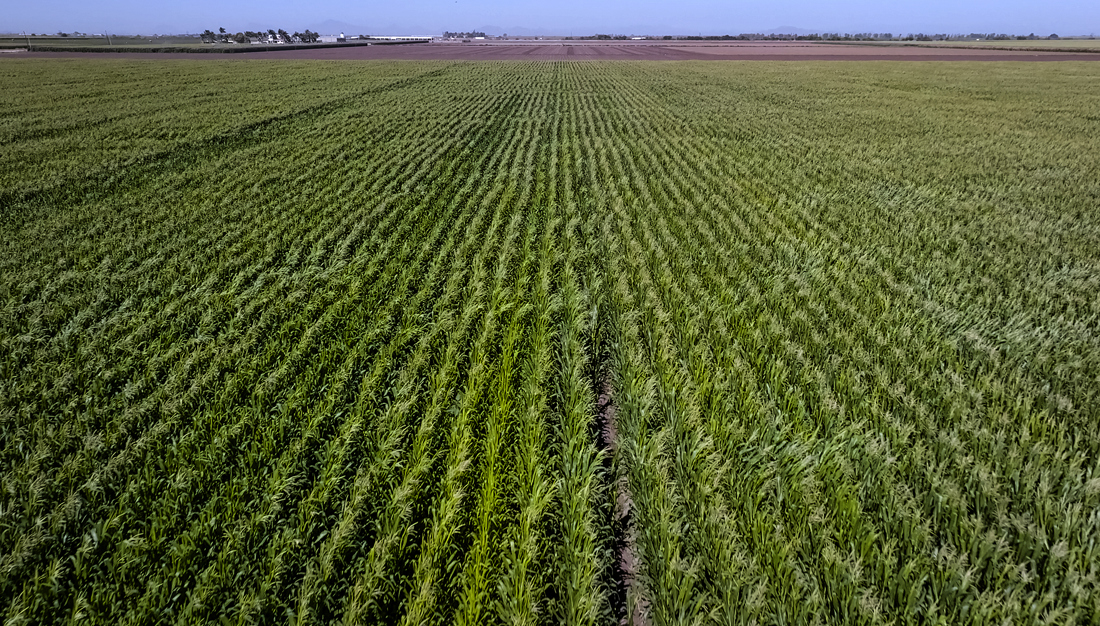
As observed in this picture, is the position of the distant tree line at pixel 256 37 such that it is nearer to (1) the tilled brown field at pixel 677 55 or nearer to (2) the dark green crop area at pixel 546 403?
(1) the tilled brown field at pixel 677 55

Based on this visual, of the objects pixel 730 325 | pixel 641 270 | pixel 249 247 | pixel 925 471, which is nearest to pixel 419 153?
pixel 249 247

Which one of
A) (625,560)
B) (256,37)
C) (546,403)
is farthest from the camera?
(256,37)

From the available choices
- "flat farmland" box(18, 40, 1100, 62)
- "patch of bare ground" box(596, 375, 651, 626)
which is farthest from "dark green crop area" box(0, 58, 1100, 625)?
"flat farmland" box(18, 40, 1100, 62)

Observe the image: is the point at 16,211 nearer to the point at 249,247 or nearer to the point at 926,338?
the point at 249,247

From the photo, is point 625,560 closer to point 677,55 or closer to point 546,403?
point 546,403

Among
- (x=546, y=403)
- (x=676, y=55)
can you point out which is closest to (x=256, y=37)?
(x=676, y=55)
